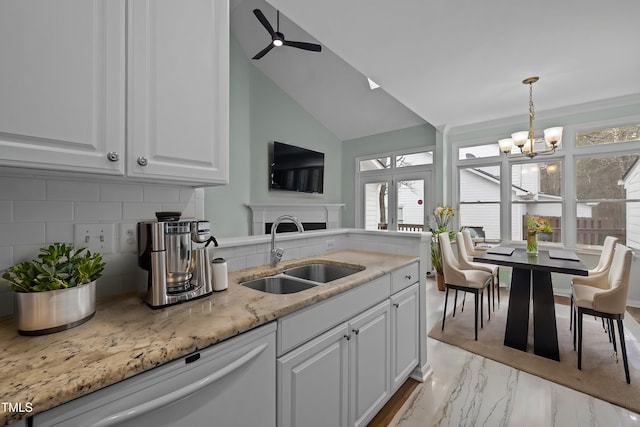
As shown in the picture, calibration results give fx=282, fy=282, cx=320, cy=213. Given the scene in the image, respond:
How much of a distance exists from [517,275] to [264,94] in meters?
4.76

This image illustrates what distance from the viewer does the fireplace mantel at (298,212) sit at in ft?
15.8

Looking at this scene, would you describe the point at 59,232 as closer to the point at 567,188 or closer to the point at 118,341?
the point at 118,341

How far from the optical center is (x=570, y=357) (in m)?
2.45

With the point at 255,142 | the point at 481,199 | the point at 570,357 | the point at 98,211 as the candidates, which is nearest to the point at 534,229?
the point at 570,357

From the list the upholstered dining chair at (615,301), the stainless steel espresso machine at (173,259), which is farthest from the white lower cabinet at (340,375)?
the upholstered dining chair at (615,301)

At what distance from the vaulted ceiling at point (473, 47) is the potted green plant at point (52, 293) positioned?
2.23 m

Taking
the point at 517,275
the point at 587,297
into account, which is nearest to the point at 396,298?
the point at 517,275

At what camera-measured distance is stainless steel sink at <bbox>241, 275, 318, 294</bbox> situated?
1.64 meters

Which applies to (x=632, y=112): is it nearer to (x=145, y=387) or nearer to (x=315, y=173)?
(x=315, y=173)

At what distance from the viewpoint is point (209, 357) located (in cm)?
86

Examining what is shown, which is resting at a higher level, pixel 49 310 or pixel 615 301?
pixel 49 310

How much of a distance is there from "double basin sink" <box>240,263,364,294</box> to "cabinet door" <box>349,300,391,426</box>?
12.4 inches

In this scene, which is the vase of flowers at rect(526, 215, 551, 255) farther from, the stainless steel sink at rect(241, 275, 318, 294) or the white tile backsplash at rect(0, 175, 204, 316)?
the white tile backsplash at rect(0, 175, 204, 316)

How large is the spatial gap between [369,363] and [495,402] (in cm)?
108
